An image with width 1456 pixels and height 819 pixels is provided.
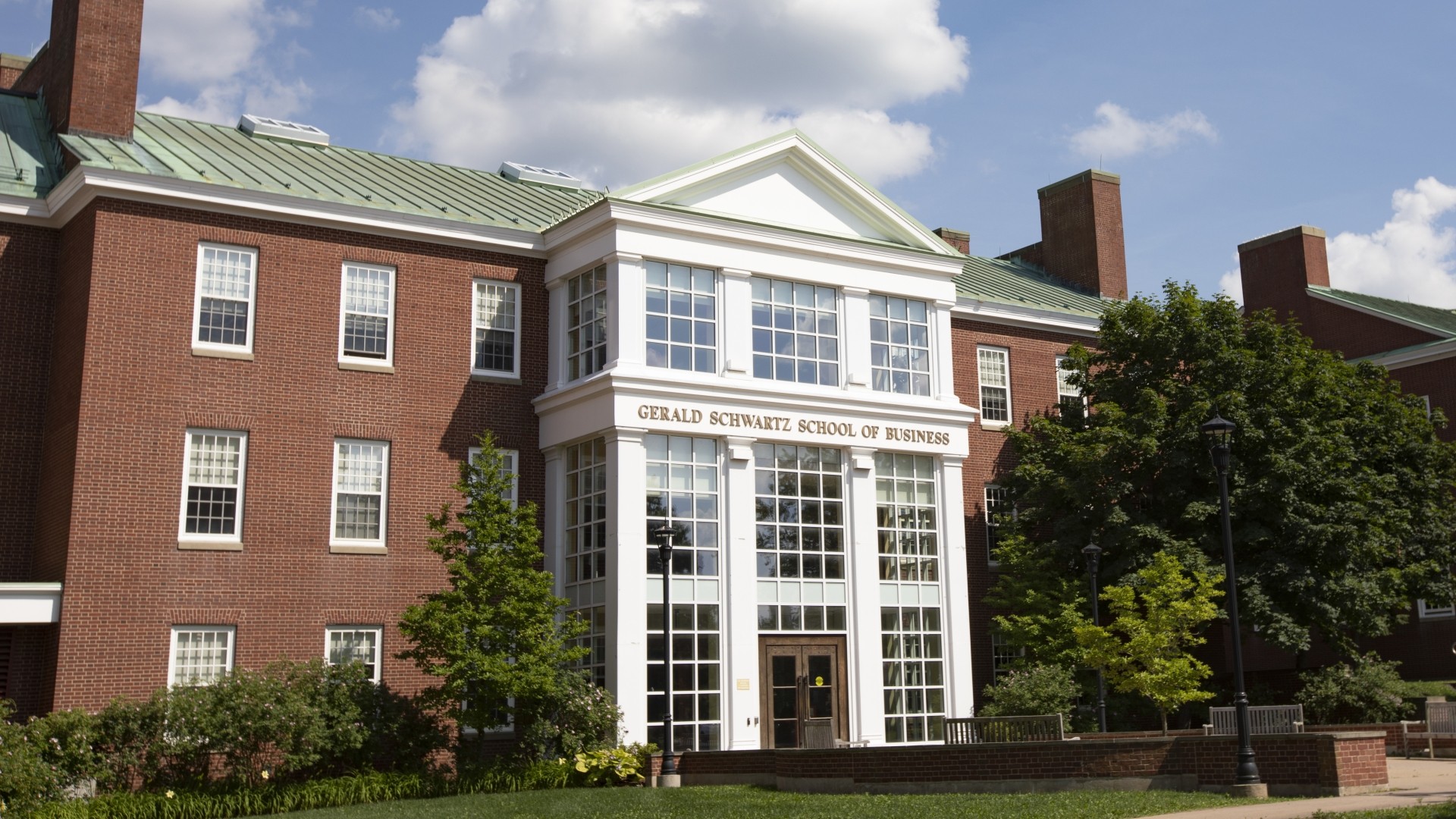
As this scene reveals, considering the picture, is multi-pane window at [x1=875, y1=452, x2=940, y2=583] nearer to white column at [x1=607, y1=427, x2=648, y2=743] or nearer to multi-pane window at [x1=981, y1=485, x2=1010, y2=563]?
multi-pane window at [x1=981, y1=485, x2=1010, y2=563]

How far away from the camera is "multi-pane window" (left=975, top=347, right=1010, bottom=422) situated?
39344mm

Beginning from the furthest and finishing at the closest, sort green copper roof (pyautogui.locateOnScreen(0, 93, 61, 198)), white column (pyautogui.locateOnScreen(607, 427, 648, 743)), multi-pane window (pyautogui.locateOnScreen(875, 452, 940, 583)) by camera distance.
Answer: multi-pane window (pyautogui.locateOnScreen(875, 452, 940, 583))
green copper roof (pyautogui.locateOnScreen(0, 93, 61, 198))
white column (pyautogui.locateOnScreen(607, 427, 648, 743))

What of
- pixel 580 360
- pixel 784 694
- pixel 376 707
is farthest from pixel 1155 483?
pixel 376 707

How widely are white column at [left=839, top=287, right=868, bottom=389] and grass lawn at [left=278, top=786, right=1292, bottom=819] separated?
11520 mm

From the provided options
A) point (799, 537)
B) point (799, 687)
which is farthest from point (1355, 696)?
point (799, 537)

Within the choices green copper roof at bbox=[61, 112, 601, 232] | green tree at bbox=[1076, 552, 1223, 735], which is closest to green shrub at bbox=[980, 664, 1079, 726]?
green tree at bbox=[1076, 552, 1223, 735]

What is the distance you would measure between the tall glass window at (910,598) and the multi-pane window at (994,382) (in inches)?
215

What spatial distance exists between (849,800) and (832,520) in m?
11.9

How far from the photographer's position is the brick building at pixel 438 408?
1112 inches

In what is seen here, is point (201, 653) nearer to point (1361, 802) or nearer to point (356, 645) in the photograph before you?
point (356, 645)

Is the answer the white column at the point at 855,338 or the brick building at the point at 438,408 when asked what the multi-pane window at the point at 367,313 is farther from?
the white column at the point at 855,338

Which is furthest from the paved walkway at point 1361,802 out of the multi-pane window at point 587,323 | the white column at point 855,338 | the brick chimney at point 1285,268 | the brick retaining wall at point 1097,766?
the brick chimney at point 1285,268

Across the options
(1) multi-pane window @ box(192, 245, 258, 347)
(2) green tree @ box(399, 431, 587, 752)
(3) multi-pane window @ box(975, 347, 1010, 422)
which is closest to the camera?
(2) green tree @ box(399, 431, 587, 752)

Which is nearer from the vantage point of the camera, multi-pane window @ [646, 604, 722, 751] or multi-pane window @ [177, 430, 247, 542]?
multi-pane window @ [177, 430, 247, 542]
